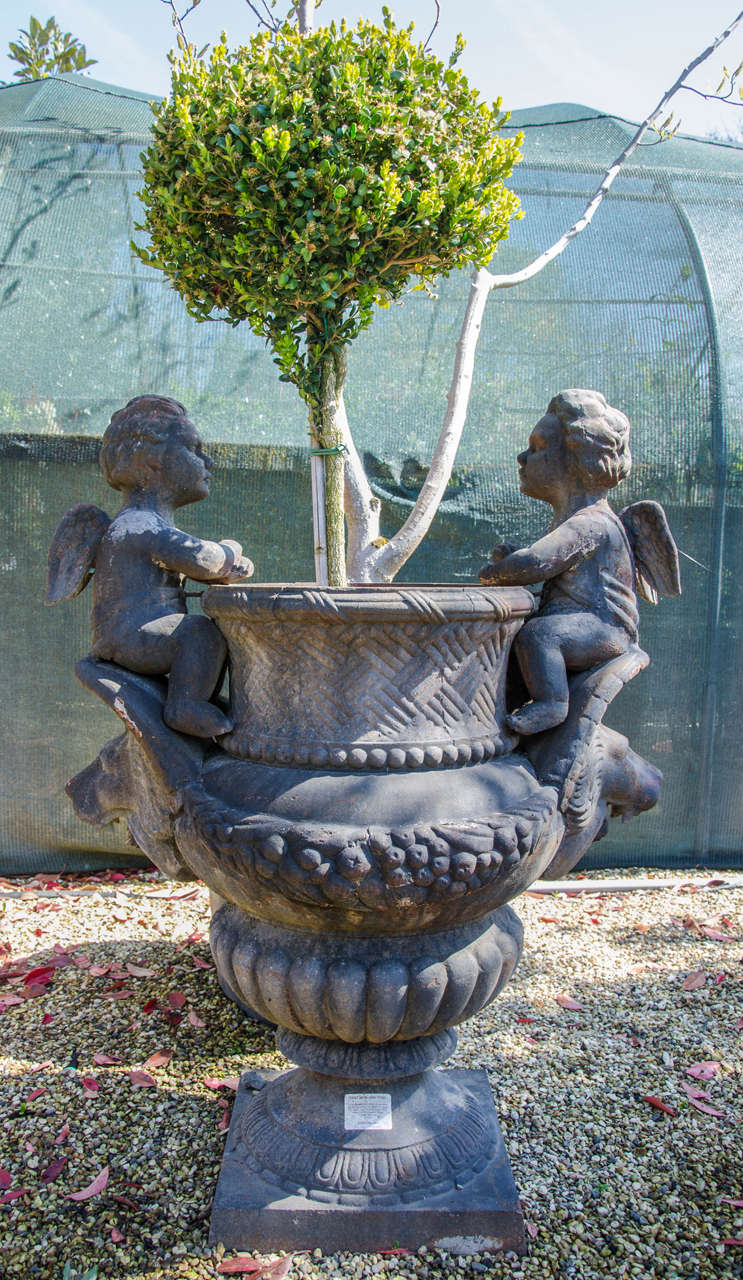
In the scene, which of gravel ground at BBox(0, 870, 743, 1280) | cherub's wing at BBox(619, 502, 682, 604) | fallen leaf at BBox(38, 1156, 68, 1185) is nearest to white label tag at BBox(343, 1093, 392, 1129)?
gravel ground at BBox(0, 870, 743, 1280)

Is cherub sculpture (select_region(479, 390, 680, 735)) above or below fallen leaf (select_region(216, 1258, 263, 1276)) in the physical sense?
above

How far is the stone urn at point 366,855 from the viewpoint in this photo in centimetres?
180

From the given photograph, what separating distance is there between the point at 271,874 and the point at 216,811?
0.21 metres

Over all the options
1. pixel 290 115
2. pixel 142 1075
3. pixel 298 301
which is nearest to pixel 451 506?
pixel 298 301

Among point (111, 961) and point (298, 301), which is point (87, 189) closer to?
point (298, 301)

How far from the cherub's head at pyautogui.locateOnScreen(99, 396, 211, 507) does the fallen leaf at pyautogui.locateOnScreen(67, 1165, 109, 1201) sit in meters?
1.67

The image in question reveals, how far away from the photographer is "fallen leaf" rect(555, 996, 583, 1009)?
3.06 metres

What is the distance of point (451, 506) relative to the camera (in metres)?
4.24

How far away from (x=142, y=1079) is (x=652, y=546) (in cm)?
207

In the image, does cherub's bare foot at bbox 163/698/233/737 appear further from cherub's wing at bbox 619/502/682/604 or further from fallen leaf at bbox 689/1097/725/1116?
fallen leaf at bbox 689/1097/725/1116

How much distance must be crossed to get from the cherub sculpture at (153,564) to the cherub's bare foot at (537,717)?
67 centimetres

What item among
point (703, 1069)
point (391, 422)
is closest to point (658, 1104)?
point (703, 1069)

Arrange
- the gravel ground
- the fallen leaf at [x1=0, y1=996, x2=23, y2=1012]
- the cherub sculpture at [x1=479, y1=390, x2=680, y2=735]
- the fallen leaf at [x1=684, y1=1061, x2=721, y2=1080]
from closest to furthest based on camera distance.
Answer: the gravel ground → the cherub sculpture at [x1=479, y1=390, x2=680, y2=735] → the fallen leaf at [x1=684, y1=1061, x2=721, y2=1080] → the fallen leaf at [x1=0, y1=996, x2=23, y2=1012]

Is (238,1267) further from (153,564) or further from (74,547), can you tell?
(74,547)
